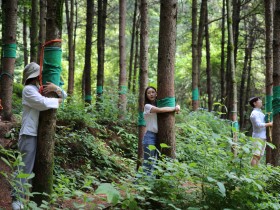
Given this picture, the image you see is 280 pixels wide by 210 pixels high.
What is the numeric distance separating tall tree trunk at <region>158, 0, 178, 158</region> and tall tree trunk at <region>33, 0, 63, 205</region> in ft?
4.75

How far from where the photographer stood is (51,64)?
4.58 m

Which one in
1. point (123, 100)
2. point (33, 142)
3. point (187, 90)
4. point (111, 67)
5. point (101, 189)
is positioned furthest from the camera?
point (111, 67)

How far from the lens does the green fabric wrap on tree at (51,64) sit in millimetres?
4578

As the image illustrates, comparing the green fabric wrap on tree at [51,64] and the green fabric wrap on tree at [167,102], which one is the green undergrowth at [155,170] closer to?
the green fabric wrap on tree at [167,102]

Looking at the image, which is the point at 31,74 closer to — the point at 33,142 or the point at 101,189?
the point at 33,142

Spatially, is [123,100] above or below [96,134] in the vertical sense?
above

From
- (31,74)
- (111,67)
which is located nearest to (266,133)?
(31,74)

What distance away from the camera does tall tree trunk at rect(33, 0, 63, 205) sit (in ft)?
14.9

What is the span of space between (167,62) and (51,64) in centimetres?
161

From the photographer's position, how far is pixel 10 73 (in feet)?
26.8

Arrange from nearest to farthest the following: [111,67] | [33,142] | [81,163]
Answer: [33,142], [81,163], [111,67]

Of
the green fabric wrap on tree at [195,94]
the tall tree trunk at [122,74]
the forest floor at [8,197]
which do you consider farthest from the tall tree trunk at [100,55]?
the forest floor at [8,197]

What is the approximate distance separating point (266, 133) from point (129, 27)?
19.9 metres

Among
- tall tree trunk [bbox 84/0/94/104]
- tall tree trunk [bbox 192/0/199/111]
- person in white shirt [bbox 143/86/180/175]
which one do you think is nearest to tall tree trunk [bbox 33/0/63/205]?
person in white shirt [bbox 143/86/180/175]
